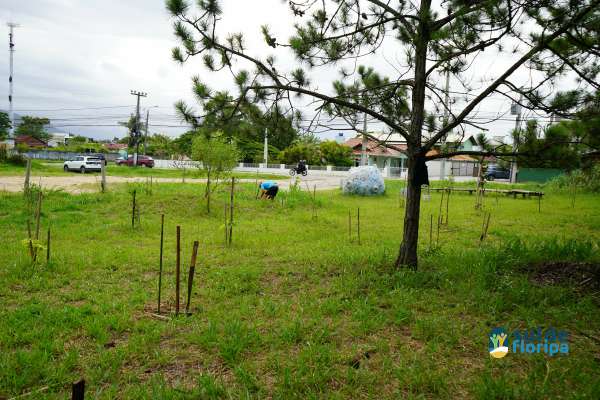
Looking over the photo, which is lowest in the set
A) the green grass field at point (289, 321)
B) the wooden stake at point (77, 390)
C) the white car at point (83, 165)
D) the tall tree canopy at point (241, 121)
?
the green grass field at point (289, 321)

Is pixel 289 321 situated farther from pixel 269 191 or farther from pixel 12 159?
pixel 12 159

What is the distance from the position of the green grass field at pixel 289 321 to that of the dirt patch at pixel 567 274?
6 cm

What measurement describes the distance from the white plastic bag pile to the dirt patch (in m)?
10.5

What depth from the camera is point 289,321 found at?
3.25 meters

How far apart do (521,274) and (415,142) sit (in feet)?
5.81

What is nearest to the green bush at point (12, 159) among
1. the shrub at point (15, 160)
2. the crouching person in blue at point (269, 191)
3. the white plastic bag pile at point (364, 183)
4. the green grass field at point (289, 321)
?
the shrub at point (15, 160)

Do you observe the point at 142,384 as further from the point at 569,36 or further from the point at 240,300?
the point at 569,36

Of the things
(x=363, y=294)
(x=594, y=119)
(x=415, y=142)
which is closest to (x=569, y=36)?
(x=594, y=119)

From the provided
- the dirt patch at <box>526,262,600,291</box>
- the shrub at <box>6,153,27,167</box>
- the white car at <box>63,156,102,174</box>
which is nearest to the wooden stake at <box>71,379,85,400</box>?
the dirt patch at <box>526,262,600,291</box>

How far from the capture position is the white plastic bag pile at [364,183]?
15.1 metres

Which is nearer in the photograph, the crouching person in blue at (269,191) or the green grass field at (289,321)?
the green grass field at (289,321)

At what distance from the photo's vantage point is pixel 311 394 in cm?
224

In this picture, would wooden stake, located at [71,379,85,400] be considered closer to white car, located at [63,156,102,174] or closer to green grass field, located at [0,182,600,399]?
green grass field, located at [0,182,600,399]

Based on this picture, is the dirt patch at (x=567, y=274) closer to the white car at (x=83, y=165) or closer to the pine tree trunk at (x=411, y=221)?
the pine tree trunk at (x=411, y=221)
